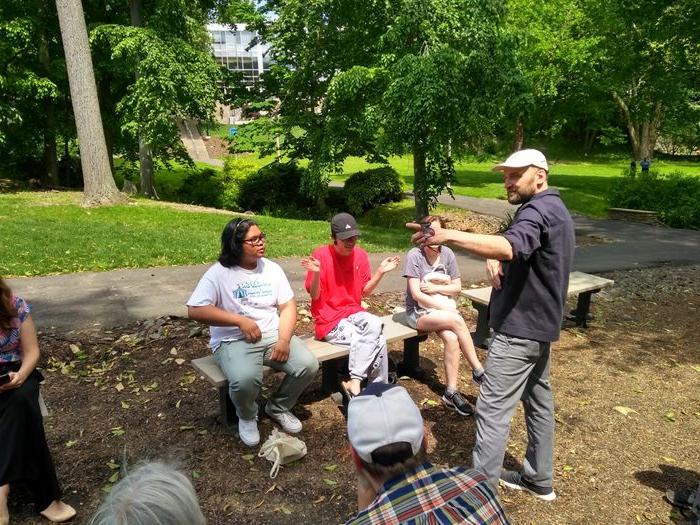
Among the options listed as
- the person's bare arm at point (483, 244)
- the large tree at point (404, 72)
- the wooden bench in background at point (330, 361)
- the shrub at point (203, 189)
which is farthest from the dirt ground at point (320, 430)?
the shrub at point (203, 189)

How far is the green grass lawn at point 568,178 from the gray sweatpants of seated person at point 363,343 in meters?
10.9

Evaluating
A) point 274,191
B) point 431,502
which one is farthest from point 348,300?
point 274,191

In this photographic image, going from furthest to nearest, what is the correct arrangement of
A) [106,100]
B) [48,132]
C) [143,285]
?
1. [106,100]
2. [48,132]
3. [143,285]

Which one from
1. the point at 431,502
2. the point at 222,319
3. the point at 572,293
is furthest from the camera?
the point at 572,293

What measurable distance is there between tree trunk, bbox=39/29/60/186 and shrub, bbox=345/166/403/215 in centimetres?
1022

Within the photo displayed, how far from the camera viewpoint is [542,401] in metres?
3.25

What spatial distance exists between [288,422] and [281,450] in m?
0.38

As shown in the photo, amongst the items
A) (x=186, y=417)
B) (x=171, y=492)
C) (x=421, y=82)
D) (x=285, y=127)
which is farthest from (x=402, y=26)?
(x=171, y=492)

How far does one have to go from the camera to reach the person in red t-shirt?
13.4 ft

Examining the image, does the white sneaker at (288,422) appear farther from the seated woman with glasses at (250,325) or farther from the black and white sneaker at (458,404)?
the black and white sneaker at (458,404)

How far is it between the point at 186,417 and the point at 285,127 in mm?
12481

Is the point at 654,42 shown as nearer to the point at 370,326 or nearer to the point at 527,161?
the point at 370,326

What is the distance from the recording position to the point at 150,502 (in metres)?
1.37

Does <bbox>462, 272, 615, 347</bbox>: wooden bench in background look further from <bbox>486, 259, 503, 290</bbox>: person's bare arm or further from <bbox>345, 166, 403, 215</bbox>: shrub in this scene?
<bbox>345, 166, 403, 215</bbox>: shrub
